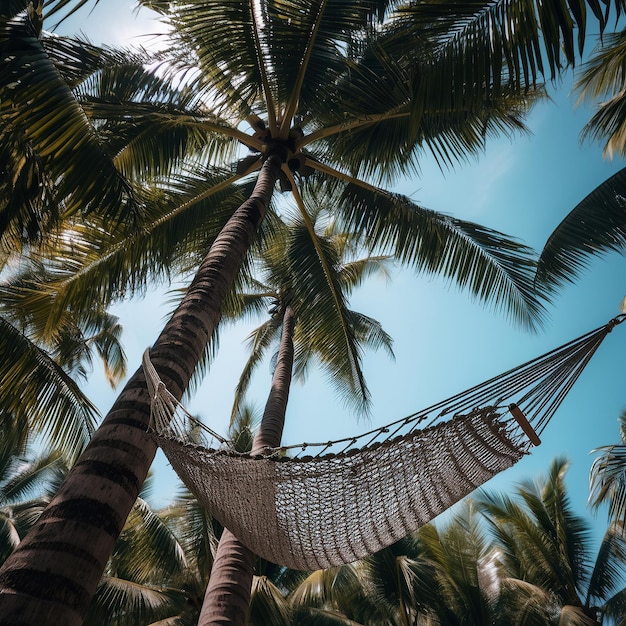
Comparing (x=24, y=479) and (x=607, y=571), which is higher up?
(x=24, y=479)

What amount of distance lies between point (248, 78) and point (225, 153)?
1.38 m

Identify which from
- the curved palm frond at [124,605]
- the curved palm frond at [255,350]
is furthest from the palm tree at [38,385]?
the curved palm frond at [255,350]

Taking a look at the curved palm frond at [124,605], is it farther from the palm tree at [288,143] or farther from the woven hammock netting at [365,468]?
the woven hammock netting at [365,468]

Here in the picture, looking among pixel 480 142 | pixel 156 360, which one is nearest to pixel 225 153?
pixel 480 142

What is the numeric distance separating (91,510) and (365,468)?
870 millimetres

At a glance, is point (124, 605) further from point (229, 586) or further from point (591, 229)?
Result: point (591, 229)

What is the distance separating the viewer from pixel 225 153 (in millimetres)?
5242

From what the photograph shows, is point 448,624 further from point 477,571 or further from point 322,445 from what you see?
point 322,445

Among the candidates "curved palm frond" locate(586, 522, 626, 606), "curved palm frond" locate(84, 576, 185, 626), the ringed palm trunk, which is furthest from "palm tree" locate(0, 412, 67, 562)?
"curved palm frond" locate(586, 522, 626, 606)

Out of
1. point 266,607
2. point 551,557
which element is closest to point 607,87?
point 266,607

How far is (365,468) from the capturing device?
6.10ft

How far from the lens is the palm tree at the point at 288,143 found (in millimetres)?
1674

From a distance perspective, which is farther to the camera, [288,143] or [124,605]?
[124,605]

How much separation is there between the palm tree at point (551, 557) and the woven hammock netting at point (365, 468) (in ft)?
22.3
